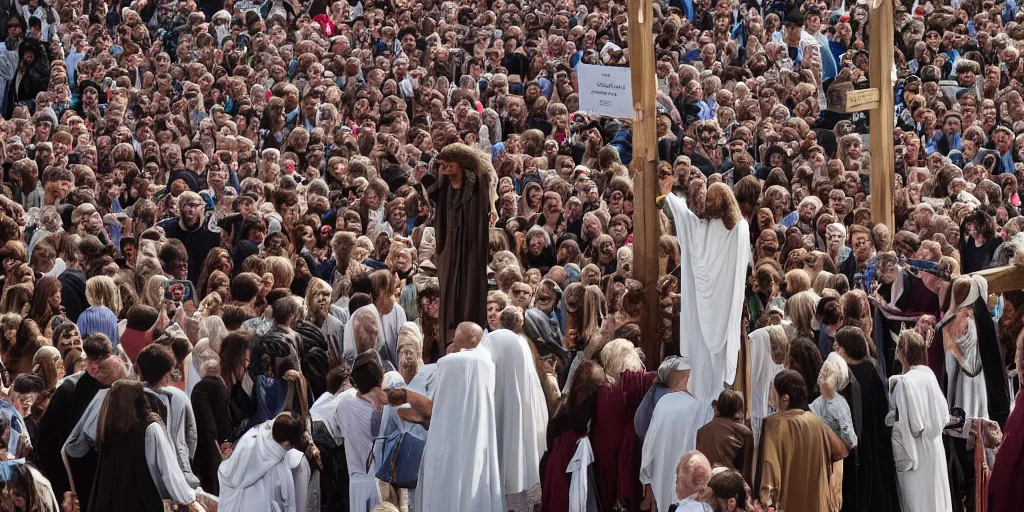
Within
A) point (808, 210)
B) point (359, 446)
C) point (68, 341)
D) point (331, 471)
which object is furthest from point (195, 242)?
point (808, 210)

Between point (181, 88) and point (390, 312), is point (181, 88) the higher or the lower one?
the higher one

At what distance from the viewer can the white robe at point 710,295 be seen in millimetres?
12844

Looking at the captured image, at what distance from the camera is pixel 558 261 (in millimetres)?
16875

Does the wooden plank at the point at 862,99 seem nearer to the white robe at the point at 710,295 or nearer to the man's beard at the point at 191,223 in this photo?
the white robe at the point at 710,295

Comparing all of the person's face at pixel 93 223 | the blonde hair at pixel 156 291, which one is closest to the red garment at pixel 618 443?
the blonde hair at pixel 156 291

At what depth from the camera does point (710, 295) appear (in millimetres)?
12977

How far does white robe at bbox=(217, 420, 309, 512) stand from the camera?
1200 centimetres

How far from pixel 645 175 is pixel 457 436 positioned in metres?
2.83

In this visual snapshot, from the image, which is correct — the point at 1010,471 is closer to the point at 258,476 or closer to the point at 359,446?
the point at 359,446

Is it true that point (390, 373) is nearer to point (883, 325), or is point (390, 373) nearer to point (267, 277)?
point (267, 277)

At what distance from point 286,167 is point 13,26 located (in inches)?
235

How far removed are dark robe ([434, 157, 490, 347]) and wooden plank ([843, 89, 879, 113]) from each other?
5779 mm

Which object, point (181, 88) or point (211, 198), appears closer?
point (211, 198)

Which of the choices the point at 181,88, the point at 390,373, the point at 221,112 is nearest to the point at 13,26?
the point at 181,88
